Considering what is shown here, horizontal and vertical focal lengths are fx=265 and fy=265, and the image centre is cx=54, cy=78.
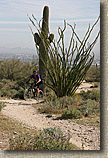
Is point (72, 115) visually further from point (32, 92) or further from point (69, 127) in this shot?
point (32, 92)

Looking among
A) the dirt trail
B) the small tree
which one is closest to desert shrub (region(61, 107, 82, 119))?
the dirt trail

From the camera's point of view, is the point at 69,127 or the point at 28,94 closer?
the point at 69,127

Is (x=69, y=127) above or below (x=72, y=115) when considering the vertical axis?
below

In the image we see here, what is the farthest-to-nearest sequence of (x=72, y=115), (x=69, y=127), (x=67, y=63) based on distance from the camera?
(x=67, y=63)
(x=72, y=115)
(x=69, y=127)

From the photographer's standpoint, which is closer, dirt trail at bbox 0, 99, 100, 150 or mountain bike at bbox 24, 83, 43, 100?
dirt trail at bbox 0, 99, 100, 150

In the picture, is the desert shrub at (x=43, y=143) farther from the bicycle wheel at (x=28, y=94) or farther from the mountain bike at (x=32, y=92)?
the bicycle wheel at (x=28, y=94)

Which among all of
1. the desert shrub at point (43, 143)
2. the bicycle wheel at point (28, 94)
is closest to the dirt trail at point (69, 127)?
the desert shrub at point (43, 143)

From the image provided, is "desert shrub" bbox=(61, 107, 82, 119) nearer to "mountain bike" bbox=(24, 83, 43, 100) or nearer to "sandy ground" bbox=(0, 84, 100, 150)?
"sandy ground" bbox=(0, 84, 100, 150)

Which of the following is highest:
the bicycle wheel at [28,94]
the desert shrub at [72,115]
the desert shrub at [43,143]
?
the bicycle wheel at [28,94]

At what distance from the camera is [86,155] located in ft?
11.7

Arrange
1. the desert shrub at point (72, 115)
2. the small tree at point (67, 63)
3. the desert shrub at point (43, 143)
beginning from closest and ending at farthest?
1. the desert shrub at point (43, 143)
2. the desert shrub at point (72, 115)
3. the small tree at point (67, 63)

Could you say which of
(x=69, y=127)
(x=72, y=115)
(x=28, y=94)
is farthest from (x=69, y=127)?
(x=28, y=94)

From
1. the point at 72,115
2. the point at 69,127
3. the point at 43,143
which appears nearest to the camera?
the point at 43,143

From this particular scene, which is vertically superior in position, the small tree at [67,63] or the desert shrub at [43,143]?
the small tree at [67,63]
